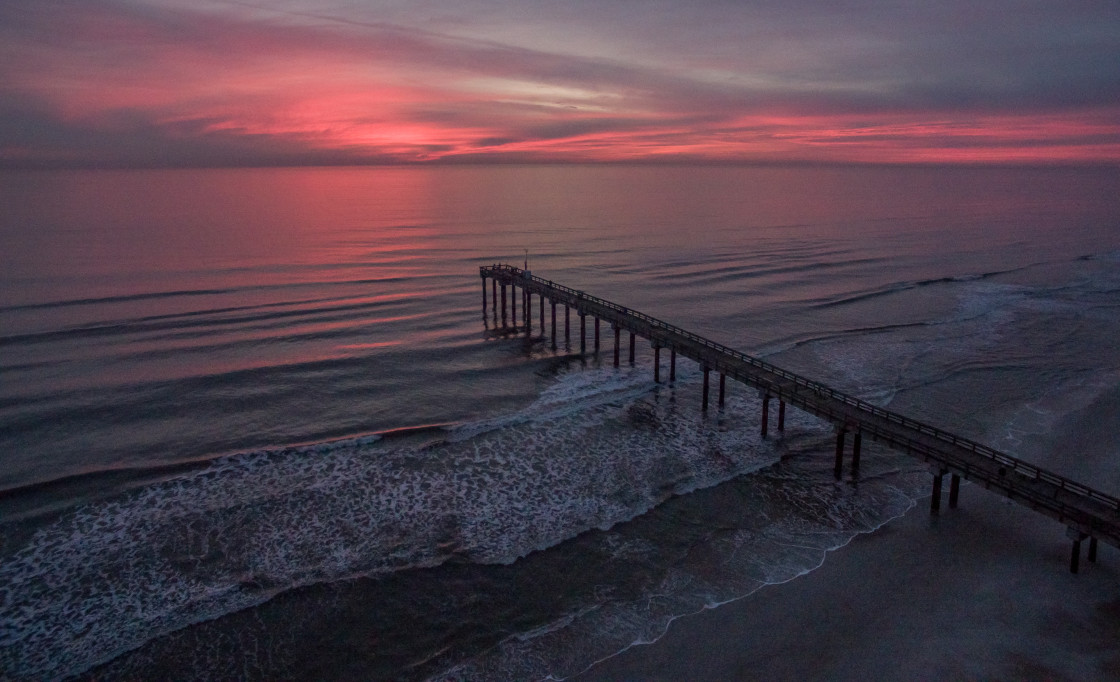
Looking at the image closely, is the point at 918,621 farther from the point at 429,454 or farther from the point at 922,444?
the point at 429,454

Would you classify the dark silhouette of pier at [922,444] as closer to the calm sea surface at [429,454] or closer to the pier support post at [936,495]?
the pier support post at [936,495]

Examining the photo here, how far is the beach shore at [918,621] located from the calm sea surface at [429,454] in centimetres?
102

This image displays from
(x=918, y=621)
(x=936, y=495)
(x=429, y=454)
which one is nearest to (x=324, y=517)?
(x=429, y=454)

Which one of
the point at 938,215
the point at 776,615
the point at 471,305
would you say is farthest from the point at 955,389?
the point at 938,215

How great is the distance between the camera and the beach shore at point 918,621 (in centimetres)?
1614

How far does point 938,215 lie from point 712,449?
131510mm

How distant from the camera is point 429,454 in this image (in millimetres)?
28766

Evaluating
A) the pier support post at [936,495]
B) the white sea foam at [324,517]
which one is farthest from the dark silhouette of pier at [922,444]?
the white sea foam at [324,517]

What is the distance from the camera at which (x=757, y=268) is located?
72.9 metres

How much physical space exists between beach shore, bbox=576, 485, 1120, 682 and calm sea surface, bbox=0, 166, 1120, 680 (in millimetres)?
1024

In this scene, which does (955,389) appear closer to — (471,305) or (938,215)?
(471,305)

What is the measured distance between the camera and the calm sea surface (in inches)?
725

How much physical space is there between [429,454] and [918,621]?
18973mm

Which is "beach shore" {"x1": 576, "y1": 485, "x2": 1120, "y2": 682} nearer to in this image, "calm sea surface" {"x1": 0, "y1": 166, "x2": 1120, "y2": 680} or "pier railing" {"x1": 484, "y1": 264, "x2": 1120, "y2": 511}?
"calm sea surface" {"x1": 0, "y1": 166, "x2": 1120, "y2": 680}
